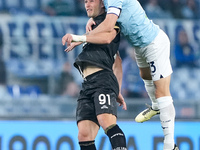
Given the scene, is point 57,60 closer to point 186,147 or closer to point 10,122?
point 10,122

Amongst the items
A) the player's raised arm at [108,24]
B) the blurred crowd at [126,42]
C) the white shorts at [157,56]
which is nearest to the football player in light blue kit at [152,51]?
the white shorts at [157,56]

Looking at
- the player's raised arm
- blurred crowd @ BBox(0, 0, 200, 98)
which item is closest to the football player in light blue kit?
the player's raised arm

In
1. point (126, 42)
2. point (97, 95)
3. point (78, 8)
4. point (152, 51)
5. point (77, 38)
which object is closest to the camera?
point (77, 38)

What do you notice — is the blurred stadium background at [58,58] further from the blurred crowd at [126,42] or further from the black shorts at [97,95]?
the black shorts at [97,95]

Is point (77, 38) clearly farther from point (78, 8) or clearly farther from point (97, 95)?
point (78, 8)

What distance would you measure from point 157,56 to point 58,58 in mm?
3676

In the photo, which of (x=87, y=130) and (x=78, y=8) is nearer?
(x=87, y=130)

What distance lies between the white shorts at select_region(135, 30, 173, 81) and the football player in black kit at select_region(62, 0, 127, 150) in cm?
39

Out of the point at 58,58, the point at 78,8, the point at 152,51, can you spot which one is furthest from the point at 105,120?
the point at 78,8

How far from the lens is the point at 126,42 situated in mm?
8672

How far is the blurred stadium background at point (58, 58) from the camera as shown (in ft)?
24.3

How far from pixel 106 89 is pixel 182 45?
15.0 ft

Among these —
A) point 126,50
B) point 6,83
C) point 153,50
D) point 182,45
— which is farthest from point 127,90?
point 153,50

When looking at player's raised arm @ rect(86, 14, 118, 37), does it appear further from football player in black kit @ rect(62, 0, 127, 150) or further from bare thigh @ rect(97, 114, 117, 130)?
bare thigh @ rect(97, 114, 117, 130)
